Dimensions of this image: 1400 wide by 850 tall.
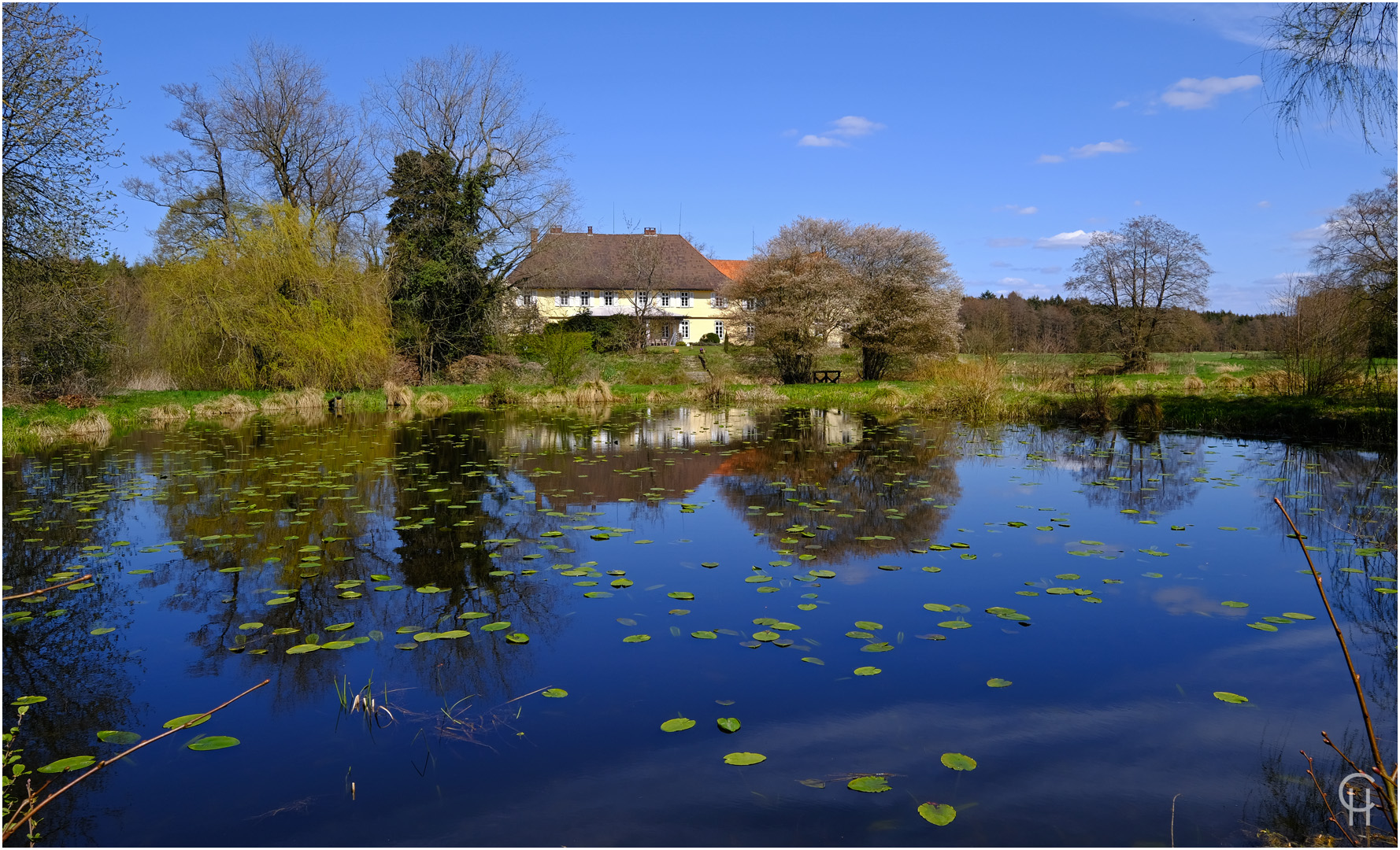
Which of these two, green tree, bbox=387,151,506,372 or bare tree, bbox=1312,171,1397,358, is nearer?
bare tree, bbox=1312,171,1397,358

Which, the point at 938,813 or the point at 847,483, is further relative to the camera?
the point at 847,483

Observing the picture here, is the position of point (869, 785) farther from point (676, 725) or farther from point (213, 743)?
point (213, 743)

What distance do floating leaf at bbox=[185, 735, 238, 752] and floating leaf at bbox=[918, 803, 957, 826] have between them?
9.48 feet

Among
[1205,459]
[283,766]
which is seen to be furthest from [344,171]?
[283,766]

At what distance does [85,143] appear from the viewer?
15.8 meters

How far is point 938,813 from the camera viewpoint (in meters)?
3.10

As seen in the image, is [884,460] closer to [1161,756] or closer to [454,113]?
[1161,756]

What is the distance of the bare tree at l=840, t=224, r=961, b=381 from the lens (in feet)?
94.4

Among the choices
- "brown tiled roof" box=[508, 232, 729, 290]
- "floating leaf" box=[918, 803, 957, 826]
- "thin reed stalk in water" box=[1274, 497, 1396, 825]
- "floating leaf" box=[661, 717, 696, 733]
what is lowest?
"floating leaf" box=[918, 803, 957, 826]

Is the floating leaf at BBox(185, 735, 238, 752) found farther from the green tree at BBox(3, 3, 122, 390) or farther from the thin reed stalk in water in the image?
the green tree at BBox(3, 3, 122, 390)

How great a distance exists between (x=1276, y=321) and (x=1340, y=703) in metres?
19.2

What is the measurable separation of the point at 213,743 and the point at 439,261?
29128 mm

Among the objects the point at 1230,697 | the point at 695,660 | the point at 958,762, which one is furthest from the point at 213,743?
the point at 1230,697

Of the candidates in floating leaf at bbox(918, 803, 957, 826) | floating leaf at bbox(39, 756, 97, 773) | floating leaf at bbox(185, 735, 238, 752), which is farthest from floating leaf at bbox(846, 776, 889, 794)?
A: floating leaf at bbox(39, 756, 97, 773)
